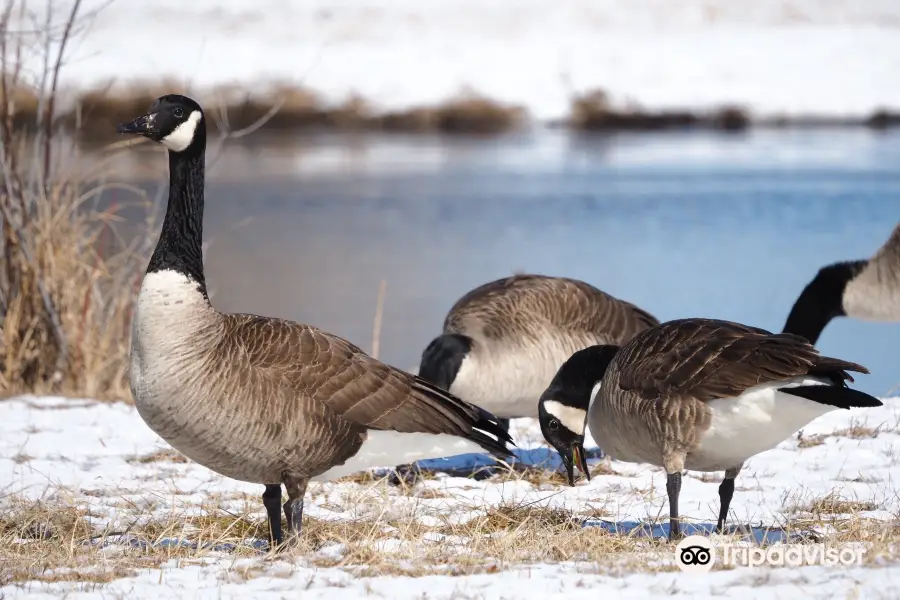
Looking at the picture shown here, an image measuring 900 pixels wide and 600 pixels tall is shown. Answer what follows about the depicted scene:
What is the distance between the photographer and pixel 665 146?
30016 mm

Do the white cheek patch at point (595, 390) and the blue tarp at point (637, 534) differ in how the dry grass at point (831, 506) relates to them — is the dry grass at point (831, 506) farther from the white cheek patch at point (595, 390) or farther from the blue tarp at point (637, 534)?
the white cheek patch at point (595, 390)

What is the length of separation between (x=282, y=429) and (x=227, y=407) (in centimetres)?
26

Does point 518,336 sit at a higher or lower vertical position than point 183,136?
lower

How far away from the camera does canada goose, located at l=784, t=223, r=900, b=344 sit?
9125 mm

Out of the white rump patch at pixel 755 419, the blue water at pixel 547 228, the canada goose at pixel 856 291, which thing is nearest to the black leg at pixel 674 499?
the white rump patch at pixel 755 419

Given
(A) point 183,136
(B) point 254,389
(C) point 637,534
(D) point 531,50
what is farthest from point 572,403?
(D) point 531,50

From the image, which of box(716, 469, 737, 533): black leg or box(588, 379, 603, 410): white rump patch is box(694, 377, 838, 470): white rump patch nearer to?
box(716, 469, 737, 533): black leg

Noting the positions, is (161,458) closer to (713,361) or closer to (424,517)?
(424,517)

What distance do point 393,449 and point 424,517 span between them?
407 mm

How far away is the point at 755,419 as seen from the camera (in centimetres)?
491

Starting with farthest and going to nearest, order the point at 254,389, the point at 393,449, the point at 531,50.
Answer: the point at 531,50
the point at 393,449
the point at 254,389

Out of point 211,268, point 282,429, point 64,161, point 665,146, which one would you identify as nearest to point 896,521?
point 282,429

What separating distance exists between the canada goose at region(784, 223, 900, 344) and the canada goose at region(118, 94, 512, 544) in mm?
4540

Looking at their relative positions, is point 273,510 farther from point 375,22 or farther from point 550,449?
point 375,22
